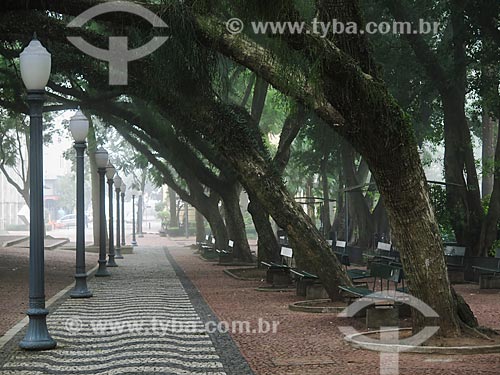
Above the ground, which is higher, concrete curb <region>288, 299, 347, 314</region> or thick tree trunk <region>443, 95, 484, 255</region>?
thick tree trunk <region>443, 95, 484, 255</region>

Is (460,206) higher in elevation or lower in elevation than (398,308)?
higher

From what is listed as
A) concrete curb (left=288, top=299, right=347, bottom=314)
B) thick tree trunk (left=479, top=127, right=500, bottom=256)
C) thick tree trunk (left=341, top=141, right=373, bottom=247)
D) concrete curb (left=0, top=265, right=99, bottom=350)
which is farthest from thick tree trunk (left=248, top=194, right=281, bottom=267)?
thick tree trunk (left=341, top=141, right=373, bottom=247)

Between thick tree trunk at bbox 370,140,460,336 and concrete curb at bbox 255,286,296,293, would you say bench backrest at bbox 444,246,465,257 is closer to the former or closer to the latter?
concrete curb at bbox 255,286,296,293

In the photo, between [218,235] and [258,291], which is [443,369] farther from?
[218,235]

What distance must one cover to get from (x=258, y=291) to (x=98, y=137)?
23771 mm

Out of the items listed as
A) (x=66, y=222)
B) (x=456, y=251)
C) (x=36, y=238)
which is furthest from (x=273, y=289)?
(x=66, y=222)

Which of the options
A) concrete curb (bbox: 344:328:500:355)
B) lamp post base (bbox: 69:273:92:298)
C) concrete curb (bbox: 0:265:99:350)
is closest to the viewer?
concrete curb (bbox: 344:328:500:355)

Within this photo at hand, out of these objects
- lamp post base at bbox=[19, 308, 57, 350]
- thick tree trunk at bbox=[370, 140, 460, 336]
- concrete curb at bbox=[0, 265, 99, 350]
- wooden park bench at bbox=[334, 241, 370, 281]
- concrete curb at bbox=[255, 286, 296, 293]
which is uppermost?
thick tree trunk at bbox=[370, 140, 460, 336]

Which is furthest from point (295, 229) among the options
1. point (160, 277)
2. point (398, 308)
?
point (160, 277)

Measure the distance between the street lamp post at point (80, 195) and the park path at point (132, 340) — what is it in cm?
40

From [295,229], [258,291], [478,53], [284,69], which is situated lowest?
[258,291]

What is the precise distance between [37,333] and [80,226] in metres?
6.23

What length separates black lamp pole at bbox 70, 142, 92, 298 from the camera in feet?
58.2

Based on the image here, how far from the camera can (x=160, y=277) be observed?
25344 mm
